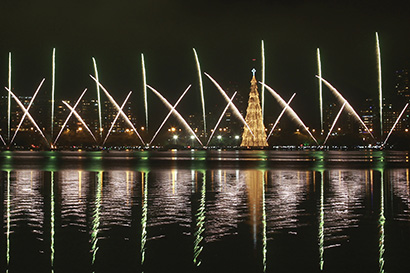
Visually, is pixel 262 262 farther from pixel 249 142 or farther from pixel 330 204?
pixel 249 142

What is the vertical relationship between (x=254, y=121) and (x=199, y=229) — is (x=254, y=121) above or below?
above

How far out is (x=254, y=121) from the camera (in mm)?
132875

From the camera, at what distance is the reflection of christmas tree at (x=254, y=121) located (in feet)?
432

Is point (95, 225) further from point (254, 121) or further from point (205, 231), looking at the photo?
point (254, 121)

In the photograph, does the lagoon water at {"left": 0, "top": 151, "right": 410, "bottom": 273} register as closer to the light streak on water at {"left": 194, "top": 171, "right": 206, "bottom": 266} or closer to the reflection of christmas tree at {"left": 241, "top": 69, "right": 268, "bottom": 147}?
the light streak on water at {"left": 194, "top": 171, "right": 206, "bottom": 266}

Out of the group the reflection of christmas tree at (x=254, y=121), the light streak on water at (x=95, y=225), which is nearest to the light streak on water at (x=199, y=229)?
the light streak on water at (x=95, y=225)

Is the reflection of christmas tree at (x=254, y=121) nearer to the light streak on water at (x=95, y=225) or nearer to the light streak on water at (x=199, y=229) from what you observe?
the light streak on water at (x=95, y=225)

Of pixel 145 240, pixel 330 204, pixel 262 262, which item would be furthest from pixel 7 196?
pixel 262 262

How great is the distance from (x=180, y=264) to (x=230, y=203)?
876cm

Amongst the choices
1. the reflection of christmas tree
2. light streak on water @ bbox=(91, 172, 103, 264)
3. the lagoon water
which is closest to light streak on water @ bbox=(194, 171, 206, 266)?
the lagoon water

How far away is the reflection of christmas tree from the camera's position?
432ft

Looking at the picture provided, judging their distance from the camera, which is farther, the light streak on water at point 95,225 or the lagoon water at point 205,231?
the light streak on water at point 95,225

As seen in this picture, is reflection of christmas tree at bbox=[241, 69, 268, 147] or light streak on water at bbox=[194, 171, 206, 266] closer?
light streak on water at bbox=[194, 171, 206, 266]

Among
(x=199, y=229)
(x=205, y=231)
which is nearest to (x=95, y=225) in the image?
(x=199, y=229)
